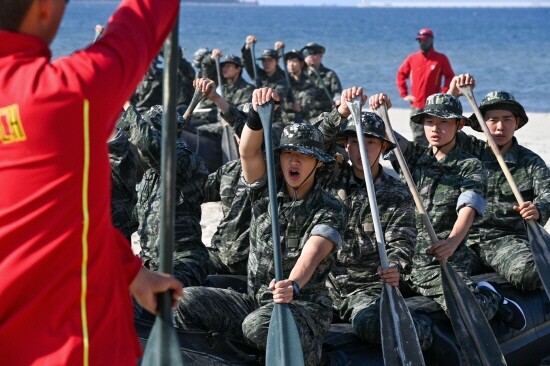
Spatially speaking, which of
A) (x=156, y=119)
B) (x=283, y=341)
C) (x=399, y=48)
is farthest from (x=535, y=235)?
(x=399, y=48)

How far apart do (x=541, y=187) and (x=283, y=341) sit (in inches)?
134

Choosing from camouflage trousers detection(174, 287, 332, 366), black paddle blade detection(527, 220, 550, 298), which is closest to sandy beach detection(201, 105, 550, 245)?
black paddle blade detection(527, 220, 550, 298)

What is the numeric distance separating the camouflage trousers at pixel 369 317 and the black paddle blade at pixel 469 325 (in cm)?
17

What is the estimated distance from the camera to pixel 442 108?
25.6 feet

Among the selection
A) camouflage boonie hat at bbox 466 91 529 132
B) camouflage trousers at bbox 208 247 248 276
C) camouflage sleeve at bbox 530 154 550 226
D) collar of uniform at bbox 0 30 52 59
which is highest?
camouflage boonie hat at bbox 466 91 529 132

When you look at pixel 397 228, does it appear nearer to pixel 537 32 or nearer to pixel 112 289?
pixel 112 289

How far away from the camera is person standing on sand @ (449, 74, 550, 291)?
7.93 meters

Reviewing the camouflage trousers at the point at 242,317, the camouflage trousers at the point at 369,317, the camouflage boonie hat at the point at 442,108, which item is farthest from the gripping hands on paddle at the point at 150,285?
the camouflage boonie hat at the point at 442,108

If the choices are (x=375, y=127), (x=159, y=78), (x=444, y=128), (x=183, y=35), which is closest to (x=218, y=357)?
(x=375, y=127)

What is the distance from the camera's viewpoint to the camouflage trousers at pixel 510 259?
7668 mm

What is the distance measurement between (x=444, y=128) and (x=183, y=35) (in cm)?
6415

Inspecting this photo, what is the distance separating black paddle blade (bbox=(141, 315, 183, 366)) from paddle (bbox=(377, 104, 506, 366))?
11.8ft

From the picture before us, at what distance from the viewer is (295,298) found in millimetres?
6070

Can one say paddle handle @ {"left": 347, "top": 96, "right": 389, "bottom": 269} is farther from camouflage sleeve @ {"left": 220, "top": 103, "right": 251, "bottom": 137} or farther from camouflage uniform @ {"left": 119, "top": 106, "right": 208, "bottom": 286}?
camouflage sleeve @ {"left": 220, "top": 103, "right": 251, "bottom": 137}
